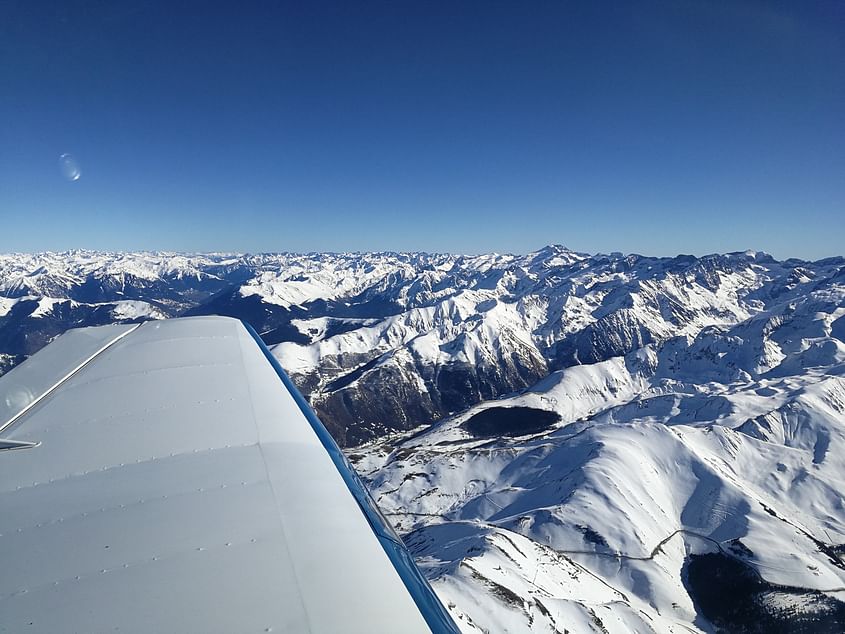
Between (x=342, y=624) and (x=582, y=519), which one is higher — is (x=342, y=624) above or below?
above

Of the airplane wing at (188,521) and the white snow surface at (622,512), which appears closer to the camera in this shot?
the airplane wing at (188,521)

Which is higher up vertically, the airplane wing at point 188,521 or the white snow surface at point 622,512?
the airplane wing at point 188,521

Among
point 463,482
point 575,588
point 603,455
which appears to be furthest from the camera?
point 463,482

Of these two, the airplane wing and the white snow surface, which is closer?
the airplane wing

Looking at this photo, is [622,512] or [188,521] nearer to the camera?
[188,521]

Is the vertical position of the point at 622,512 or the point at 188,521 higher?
the point at 188,521

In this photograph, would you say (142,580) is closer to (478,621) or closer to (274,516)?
(274,516)

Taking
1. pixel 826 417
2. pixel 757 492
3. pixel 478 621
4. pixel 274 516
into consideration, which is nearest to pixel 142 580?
pixel 274 516

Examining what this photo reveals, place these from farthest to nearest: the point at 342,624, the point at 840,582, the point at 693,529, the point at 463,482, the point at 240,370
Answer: the point at 463,482
the point at 693,529
the point at 840,582
the point at 240,370
the point at 342,624
